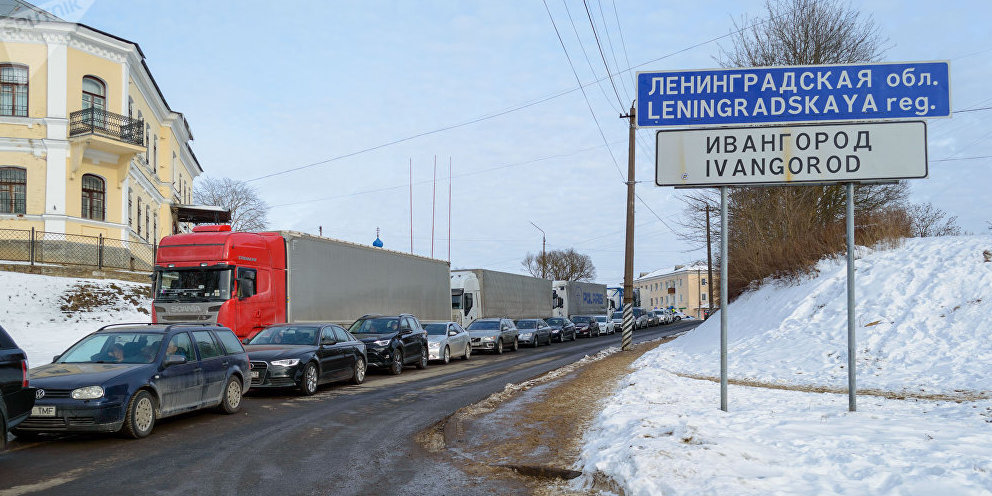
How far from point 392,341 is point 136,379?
10.1m

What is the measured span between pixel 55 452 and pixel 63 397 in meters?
0.63

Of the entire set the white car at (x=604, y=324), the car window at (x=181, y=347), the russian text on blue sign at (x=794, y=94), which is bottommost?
the white car at (x=604, y=324)

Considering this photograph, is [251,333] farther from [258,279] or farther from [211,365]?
[211,365]

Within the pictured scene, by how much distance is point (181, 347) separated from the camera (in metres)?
10.3

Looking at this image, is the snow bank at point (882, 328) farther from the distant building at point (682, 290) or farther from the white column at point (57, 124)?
the distant building at point (682, 290)

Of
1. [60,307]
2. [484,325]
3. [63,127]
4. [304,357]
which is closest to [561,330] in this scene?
[484,325]

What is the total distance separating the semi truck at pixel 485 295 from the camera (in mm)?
34656

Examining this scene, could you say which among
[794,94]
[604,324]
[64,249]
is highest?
[794,94]

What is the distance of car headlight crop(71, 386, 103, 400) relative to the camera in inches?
332

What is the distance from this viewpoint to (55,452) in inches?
321

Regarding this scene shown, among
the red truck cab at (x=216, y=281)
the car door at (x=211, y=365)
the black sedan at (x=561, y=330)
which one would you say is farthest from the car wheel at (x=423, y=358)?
the black sedan at (x=561, y=330)

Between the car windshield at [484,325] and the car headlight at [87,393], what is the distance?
21485 mm

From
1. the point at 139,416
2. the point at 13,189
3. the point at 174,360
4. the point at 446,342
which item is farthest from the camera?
the point at 13,189

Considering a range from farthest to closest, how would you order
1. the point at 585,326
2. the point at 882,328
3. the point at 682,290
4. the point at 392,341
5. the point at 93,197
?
1. the point at 682,290
2. the point at 585,326
3. the point at 93,197
4. the point at 392,341
5. the point at 882,328
